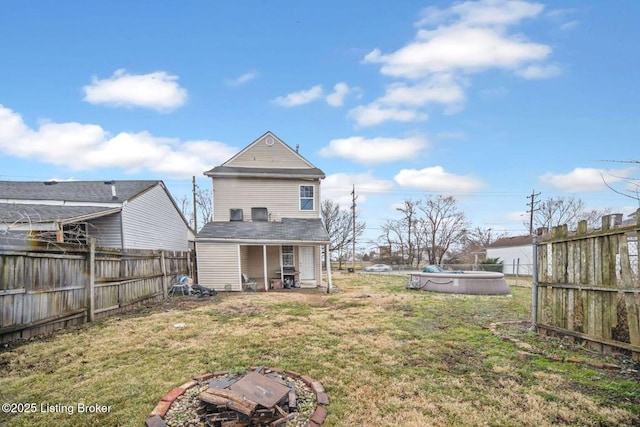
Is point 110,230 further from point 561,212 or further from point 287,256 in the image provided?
point 561,212

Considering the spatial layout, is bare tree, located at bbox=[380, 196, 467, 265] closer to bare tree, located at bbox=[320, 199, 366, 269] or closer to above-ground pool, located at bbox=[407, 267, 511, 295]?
bare tree, located at bbox=[320, 199, 366, 269]

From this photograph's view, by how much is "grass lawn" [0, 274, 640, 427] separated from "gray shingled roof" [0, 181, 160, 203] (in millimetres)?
9083

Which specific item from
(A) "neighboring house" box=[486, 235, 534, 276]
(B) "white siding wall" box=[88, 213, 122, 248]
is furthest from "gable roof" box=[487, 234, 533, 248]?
(B) "white siding wall" box=[88, 213, 122, 248]

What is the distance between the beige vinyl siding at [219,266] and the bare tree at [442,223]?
90.3ft

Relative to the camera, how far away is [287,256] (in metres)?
15.3

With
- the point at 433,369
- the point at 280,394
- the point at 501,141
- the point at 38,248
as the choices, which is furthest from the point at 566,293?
the point at 501,141

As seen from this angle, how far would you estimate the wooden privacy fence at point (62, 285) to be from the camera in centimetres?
526

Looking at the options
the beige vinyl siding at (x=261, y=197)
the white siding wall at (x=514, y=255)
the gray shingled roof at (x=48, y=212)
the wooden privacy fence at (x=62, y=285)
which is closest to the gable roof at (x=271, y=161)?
the beige vinyl siding at (x=261, y=197)

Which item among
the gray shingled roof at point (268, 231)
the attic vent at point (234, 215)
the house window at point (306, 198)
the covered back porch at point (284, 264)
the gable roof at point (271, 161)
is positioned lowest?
the covered back porch at point (284, 264)

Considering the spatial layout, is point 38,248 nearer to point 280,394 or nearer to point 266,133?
point 280,394

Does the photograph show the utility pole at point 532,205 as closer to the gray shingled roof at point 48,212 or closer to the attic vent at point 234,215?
the attic vent at point 234,215

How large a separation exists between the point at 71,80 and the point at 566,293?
15.9m

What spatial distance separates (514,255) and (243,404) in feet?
131

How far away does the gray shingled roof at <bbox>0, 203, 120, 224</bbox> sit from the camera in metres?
11.1
